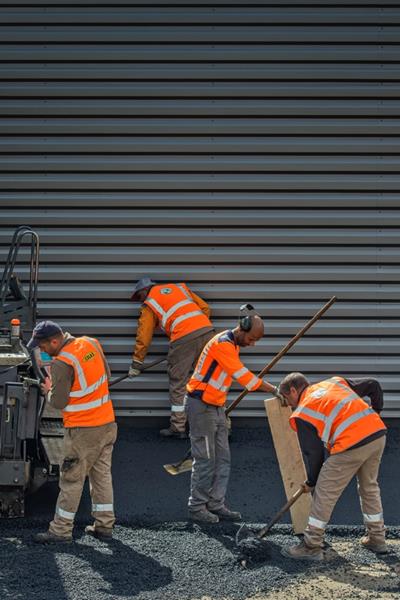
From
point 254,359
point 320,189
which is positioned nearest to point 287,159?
point 320,189

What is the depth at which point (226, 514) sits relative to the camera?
25.5 ft

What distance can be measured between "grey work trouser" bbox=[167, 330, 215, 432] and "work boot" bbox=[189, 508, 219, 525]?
80.6 inches

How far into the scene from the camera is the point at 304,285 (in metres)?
10.2

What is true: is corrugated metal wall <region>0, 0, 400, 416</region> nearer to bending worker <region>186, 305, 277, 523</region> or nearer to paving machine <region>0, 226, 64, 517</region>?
paving machine <region>0, 226, 64, 517</region>

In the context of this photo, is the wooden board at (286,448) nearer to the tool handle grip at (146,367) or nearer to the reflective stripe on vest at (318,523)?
the reflective stripe on vest at (318,523)

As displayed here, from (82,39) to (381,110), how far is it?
3081mm

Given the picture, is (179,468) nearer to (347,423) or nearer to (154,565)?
(154,565)

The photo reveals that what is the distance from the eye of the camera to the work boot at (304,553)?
6.96m

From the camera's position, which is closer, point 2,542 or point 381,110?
point 2,542

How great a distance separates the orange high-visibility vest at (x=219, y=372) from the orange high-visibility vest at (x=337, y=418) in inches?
32.3

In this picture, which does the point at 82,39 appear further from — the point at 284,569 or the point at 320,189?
the point at 284,569

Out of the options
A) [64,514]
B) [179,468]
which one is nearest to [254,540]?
[64,514]

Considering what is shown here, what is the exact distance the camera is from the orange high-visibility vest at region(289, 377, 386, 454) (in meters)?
6.94

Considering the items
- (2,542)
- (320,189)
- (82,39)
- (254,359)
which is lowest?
(2,542)
